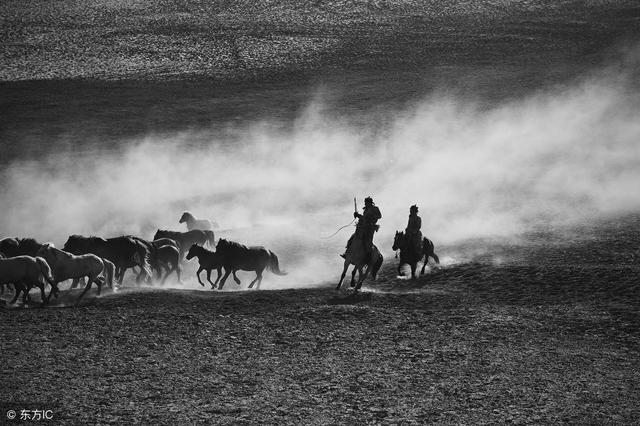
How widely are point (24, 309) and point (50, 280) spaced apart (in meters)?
0.86

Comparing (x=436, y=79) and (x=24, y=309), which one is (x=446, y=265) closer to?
(x=24, y=309)

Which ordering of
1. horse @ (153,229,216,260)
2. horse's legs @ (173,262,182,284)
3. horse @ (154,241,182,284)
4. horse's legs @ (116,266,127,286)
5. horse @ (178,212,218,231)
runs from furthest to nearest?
horse @ (178,212,218,231), horse @ (153,229,216,260), horse's legs @ (173,262,182,284), horse @ (154,241,182,284), horse's legs @ (116,266,127,286)

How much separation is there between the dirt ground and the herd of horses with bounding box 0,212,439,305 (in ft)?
1.93

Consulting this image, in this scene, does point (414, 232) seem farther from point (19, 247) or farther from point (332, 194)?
point (332, 194)

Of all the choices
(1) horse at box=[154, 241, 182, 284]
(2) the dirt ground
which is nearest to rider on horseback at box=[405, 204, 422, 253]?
Answer: (2) the dirt ground

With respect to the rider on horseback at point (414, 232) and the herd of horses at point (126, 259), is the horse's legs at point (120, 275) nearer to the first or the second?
the herd of horses at point (126, 259)

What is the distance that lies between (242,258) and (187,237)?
3.82 m

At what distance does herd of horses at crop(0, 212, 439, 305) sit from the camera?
19.2 m

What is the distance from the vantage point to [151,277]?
895 inches

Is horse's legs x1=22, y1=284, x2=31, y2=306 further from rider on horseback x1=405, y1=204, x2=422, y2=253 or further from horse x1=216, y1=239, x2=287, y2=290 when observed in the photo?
rider on horseback x1=405, y1=204, x2=422, y2=253

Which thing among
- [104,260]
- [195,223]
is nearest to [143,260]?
[104,260]

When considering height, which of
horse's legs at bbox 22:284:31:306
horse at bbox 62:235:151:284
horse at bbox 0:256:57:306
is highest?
horse at bbox 62:235:151:284

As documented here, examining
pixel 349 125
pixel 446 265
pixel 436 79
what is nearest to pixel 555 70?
pixel 436 79

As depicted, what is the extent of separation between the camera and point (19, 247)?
21812 millimetres
